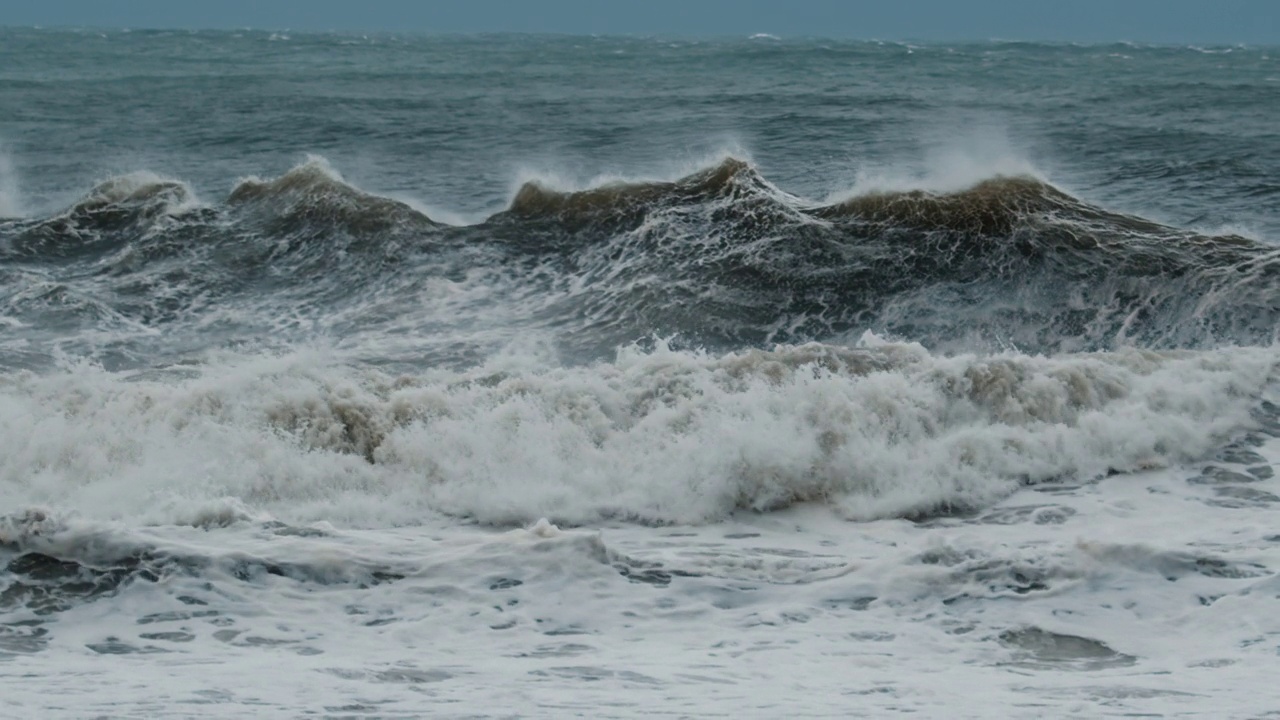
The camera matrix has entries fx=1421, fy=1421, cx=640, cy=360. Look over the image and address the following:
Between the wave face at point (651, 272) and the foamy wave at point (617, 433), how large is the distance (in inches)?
57.9

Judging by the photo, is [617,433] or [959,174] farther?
[959,174]

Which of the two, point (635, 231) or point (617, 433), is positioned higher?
point (635, 231)

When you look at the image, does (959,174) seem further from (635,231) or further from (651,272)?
(651,272)

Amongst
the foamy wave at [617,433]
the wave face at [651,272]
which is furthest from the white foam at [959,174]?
the foamy wave at [617,433]

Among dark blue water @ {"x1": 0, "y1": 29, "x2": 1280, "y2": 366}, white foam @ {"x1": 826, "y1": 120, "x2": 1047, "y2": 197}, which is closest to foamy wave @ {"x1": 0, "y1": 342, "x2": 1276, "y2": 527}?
dark blue water @ {"x1": 0, "y1": 29, "x2": 1280, "y2": 366}

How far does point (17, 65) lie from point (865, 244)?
26519 millimetres

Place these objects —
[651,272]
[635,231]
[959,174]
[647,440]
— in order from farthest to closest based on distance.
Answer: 1. [959,174]
2. [635,231]
3. [651,272]
4. [647,440]

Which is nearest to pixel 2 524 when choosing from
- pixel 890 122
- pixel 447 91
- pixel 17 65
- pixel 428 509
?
pixel 428 509

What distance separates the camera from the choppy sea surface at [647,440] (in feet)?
17.9

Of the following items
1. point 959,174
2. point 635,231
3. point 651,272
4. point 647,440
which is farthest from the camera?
point 959,174

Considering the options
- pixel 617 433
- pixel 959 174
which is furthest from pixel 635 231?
pixel 617 433

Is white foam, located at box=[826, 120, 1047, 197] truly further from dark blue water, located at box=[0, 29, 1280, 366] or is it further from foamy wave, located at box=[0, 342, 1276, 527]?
foamy wave, located at box=[0, 342, 1276, 527]

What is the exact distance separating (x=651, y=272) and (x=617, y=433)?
3.76m

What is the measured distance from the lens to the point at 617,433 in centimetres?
823
